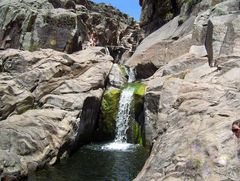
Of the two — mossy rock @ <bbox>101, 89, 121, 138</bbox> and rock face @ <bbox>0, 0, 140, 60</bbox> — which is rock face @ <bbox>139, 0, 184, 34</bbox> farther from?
mossy rock @ <bbox>101, 89, 121, 138</bbox>

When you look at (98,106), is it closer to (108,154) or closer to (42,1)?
(108,154)

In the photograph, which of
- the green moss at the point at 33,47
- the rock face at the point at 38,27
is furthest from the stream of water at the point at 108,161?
the green moss at the point at 33,47

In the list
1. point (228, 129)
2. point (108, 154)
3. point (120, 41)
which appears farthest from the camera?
point (120, 41)

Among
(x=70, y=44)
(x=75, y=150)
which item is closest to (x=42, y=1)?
(x=70, y=44)

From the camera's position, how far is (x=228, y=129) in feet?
47.8

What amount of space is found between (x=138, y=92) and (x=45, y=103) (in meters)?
7.84

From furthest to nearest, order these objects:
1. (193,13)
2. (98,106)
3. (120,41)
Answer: (120,41), (193,13), (98,106)

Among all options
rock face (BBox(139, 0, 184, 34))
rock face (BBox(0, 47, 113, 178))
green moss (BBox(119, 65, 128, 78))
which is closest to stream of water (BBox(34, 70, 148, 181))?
rock face (BBox(0, 47, 113, 178))

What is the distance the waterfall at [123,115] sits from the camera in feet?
102

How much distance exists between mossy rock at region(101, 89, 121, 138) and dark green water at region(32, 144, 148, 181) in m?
3.59

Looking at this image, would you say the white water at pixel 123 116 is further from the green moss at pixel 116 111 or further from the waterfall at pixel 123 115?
the green moss at pixel 116 111

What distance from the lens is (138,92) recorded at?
31.4m

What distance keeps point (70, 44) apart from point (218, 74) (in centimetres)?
2259

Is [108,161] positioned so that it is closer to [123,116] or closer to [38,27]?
[123,116]
